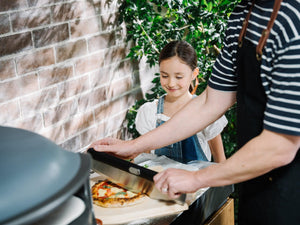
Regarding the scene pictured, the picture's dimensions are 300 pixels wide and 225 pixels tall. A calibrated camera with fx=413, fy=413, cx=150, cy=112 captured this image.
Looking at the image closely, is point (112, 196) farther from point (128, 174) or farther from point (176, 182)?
point (176, 182)

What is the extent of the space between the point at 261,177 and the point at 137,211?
43cm

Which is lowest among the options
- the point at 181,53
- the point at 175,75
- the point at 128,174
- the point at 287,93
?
the point at 128,174

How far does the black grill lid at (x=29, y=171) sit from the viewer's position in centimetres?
67

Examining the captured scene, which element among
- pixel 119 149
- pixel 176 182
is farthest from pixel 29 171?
pixel 119 149

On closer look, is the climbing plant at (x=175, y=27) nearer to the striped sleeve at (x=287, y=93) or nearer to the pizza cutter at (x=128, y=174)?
the pizza cutter at (x=128, y=174)

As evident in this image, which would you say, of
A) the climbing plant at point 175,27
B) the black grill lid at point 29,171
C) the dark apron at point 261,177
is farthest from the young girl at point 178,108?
the black grill lid at point 29,171

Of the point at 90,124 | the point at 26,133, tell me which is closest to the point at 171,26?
the point at 90,124

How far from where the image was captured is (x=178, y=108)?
2.40 m

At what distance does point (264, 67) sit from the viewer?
121cm

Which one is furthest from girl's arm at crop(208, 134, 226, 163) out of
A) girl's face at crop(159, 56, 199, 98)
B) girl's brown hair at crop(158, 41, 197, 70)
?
girl's brown hair at crop(158, 41, 197, 70)

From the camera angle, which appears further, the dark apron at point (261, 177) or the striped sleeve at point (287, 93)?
the dark apron at point (261, 177)

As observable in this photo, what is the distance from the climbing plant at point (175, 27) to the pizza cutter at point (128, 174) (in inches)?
53.7

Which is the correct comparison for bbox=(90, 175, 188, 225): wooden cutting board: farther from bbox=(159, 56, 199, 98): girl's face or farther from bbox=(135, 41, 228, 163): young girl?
bbox=(159, 56, 199, 98): girl's face

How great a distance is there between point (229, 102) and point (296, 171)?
370mm
